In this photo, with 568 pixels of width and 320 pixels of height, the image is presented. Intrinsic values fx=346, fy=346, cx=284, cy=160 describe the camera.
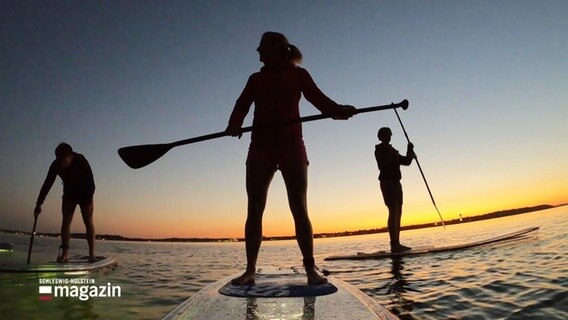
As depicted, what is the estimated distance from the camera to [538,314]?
295cm

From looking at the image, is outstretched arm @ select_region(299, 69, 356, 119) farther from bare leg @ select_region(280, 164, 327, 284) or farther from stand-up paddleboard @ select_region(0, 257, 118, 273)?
stand-up paddleboard @ select_region(0, 257, 118, 273)

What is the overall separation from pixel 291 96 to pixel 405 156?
5065 mm

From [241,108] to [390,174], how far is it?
5.30m

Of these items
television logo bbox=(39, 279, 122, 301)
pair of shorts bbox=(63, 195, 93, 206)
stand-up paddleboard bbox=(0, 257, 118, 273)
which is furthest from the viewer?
pair of shorts bbox=(63, 195, 93, 206)

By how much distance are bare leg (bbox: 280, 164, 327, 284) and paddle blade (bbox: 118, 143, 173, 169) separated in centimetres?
185

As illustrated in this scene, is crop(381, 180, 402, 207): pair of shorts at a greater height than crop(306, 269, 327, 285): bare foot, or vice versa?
crop(381, 180, 402, 207): pair of shorts

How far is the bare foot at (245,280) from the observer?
3.29 meters

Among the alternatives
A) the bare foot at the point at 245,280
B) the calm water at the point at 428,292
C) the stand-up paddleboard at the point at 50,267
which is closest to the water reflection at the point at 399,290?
the calm water at the point at 428,292

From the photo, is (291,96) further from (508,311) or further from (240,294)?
(508,311)

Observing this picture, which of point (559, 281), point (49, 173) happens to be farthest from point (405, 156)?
point (49, 173)

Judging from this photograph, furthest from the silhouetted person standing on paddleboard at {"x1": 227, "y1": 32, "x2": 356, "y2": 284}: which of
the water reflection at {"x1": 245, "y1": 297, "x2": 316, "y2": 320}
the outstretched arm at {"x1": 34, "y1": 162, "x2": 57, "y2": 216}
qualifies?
the outstretched arm at {"x1": 34, "y1": 162, "x2": 57, "y2": 216}

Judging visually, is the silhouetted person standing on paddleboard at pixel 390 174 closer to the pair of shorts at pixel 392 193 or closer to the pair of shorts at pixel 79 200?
the pair of shorts at pixel 392 193

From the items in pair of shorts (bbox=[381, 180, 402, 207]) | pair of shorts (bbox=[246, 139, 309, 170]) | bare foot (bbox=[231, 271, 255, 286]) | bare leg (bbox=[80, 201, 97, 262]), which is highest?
pair of shorts (bbox=[246, 139, 309, 170])

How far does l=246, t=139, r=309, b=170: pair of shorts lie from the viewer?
3.56 m
